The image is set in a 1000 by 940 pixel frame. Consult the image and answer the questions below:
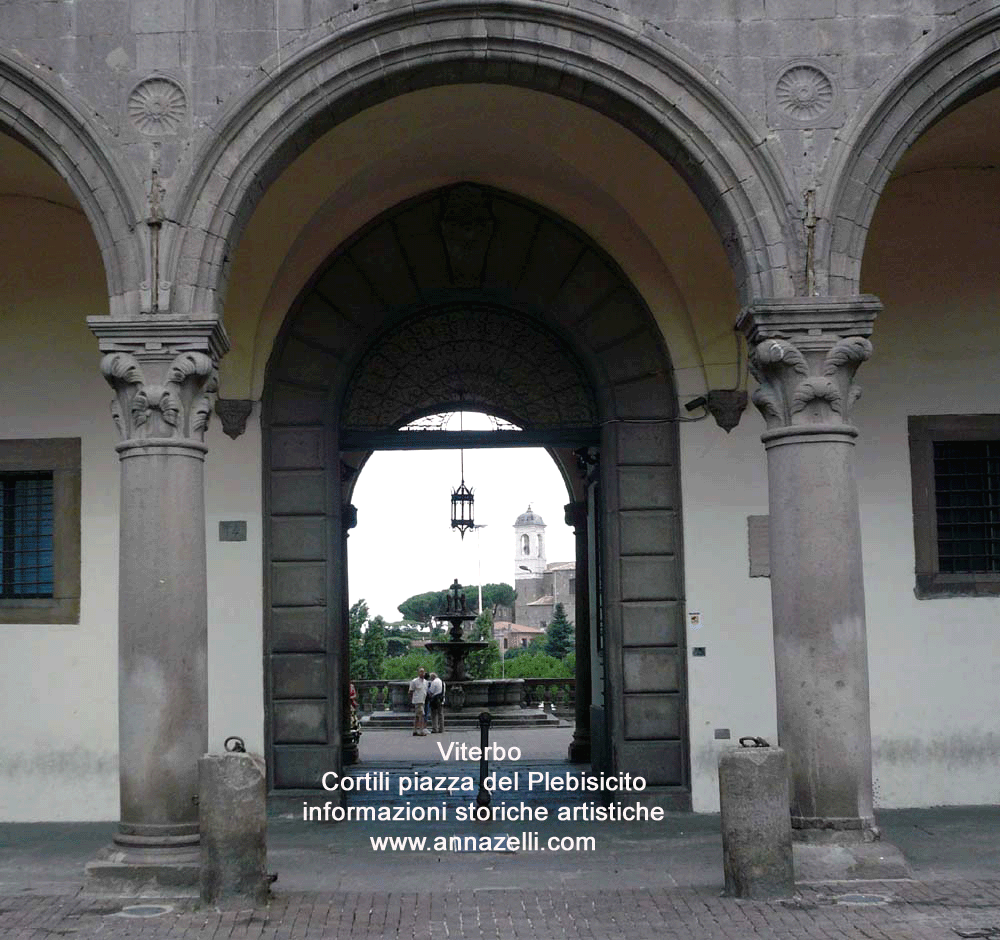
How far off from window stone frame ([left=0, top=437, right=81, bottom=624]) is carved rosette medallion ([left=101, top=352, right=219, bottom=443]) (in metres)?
3.28

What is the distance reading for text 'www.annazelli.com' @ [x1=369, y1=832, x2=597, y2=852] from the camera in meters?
10.2

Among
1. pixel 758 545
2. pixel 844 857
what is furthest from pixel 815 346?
pixel 758 545

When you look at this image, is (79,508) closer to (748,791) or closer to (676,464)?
(676,464)

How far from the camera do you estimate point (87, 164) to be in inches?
362

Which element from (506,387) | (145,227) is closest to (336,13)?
(145,227)

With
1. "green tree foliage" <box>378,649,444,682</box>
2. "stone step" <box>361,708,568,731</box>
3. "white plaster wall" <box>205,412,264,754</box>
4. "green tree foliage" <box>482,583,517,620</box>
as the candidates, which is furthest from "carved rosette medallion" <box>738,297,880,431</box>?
"green tree foliage" <box>482,583,517,620</box>

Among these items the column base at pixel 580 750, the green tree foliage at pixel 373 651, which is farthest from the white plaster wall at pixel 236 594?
the green tree foliage at pixel 373 651

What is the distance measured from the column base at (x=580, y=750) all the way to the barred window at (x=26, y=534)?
600cm

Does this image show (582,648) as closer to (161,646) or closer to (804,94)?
(161,646)

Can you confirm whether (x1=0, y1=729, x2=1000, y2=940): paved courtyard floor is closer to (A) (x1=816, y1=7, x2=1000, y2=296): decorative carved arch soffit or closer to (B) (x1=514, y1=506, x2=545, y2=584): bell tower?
(A) (x1=816, y1=7, x2=1000, y2=296): decorative carved arch soffit

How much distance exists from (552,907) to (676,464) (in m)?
4.84

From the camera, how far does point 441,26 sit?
30.7ft

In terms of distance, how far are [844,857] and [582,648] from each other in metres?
6.50

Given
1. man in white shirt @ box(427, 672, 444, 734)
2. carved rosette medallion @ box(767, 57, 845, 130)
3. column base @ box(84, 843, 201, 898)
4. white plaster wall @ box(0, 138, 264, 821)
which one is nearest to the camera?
column base @ box(84, 843, 201, 898)
